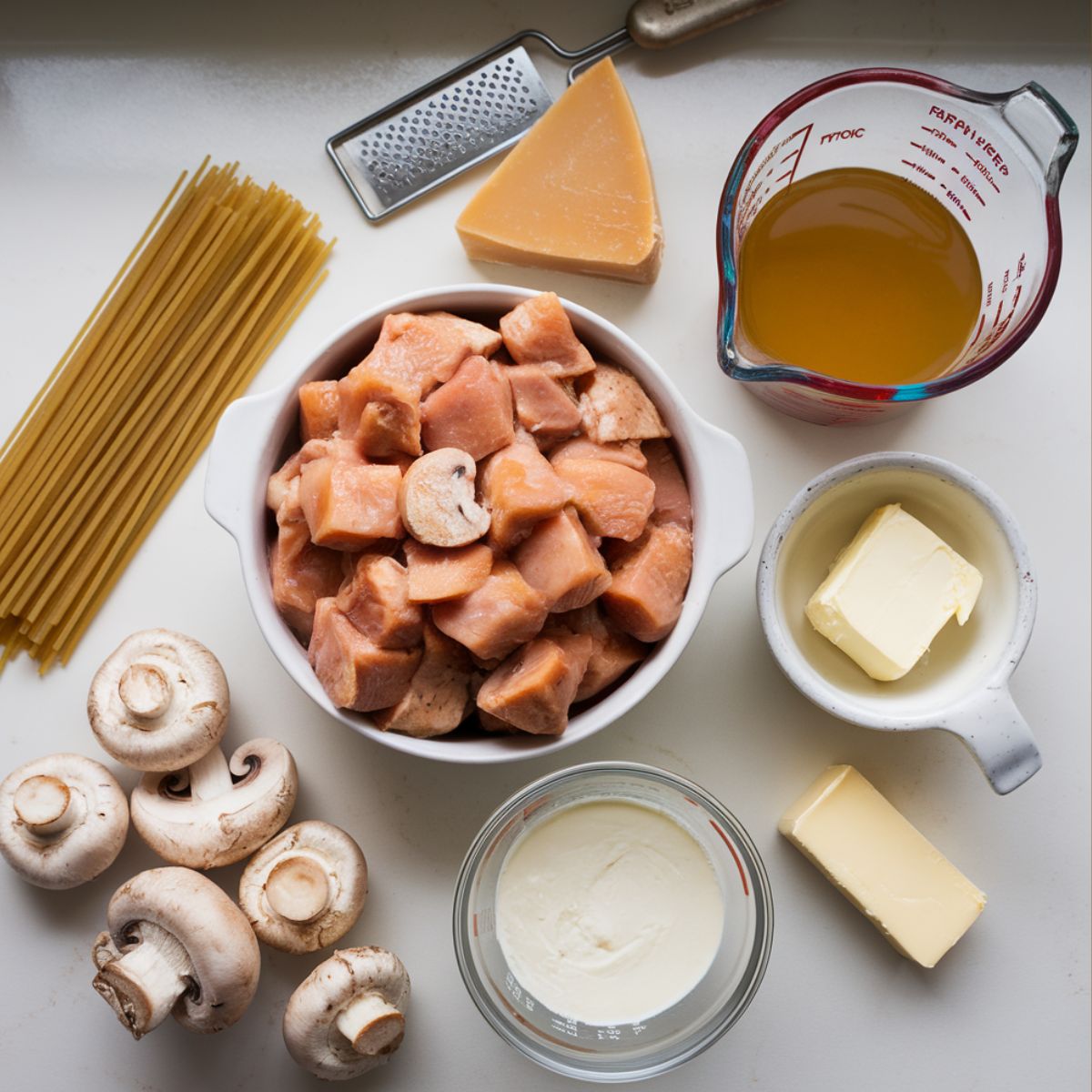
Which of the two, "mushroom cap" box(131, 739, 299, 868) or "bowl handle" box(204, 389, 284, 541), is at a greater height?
"bowl handle" box(204, 389, 284, 541)

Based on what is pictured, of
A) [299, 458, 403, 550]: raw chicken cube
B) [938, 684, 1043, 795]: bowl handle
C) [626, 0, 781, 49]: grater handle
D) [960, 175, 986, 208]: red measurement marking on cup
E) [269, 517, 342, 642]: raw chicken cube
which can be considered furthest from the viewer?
[626, 0, 781, 49]: grater handle

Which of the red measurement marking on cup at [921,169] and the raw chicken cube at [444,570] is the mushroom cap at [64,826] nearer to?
the raw chicken cube at [444,570]

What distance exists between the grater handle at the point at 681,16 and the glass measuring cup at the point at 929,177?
0.28m

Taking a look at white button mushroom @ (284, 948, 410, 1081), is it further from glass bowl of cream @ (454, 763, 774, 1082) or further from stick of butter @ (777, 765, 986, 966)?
stick of butter @ (777, 765, 986, 966)

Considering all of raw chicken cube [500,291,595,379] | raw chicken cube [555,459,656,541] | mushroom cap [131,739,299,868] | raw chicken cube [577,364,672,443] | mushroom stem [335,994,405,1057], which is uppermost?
raw chicken cube [500,291,595,379]

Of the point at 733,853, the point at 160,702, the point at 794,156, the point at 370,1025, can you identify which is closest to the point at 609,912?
the point at 733,853

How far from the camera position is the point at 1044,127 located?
1.44 metres

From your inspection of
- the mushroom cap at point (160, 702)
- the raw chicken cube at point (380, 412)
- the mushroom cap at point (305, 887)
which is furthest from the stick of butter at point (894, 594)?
the mushroom cap at point (160, 702)

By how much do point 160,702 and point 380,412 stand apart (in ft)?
1.78

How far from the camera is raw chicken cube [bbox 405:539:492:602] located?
1.25 metres

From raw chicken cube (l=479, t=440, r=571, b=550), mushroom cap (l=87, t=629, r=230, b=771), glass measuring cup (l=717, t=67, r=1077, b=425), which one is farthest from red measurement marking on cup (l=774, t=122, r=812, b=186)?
mushroom cap (l=87, t=629, r=230, b=771)

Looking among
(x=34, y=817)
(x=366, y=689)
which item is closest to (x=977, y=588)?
(x=366, y=689)

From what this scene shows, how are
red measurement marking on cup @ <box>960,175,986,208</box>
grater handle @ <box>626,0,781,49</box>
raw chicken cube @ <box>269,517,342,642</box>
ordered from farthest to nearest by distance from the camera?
grater handle @ <box>626,0,781,49</box>, red measurement marking on cup @ <box>960,175,986,208</box>, raw chicken cube @ <box>269,517,342,642</box>

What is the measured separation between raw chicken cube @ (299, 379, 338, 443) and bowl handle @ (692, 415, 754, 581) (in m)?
0.46
